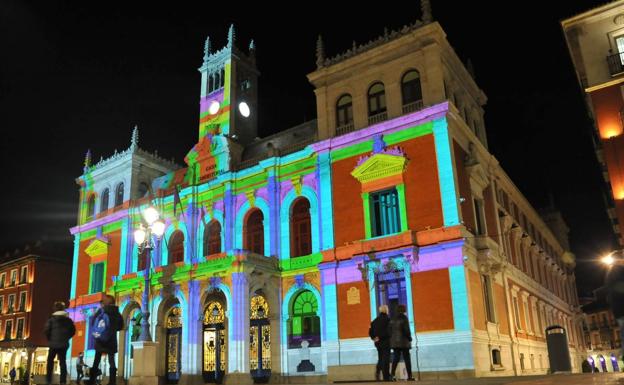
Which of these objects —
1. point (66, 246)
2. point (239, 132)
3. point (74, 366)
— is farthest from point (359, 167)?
point (66, 246)

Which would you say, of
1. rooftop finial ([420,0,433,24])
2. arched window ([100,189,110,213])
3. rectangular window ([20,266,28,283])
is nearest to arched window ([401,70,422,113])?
rooftop finial ([420,0,433,24])

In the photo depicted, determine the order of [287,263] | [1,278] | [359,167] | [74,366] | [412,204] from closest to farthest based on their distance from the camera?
[412,204]
[359,167]
[287,263]
[74,366]
[1,278]

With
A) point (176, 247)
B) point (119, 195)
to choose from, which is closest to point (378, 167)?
point (176, 247)

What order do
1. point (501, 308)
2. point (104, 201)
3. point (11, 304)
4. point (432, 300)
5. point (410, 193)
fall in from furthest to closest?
1. point (11, 304)
2. point (104, 201)
3. point (501, 308)
4. point (410, 193)
5. point (432, 300)

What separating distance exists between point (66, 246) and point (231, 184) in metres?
31.8

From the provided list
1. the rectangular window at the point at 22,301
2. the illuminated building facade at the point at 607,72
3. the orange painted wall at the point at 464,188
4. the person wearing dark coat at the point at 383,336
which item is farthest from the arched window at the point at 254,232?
the rectangular window at the point at 22,301

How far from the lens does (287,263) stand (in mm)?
27578

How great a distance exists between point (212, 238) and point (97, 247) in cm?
1000

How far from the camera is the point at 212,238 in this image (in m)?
31.5

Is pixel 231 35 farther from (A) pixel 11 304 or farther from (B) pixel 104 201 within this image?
(A) pixel 11 304

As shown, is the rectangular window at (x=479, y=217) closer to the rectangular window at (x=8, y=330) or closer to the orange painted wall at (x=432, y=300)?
the orange painted wall at (x=432, y=300)

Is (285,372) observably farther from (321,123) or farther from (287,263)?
(321,123)

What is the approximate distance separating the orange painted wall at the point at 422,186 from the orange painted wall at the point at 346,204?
8.22ft

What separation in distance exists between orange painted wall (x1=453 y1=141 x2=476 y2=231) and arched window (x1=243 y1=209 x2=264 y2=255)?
10784 millimetres
